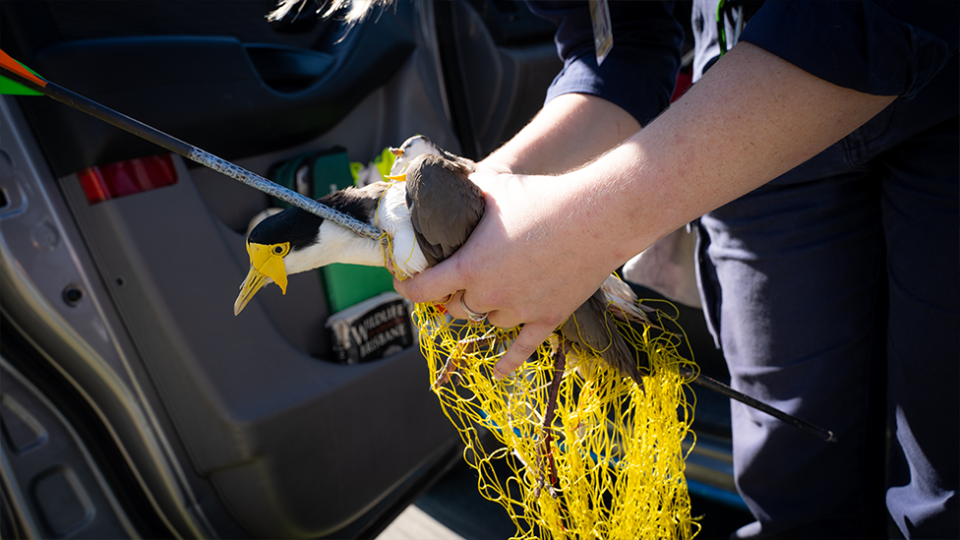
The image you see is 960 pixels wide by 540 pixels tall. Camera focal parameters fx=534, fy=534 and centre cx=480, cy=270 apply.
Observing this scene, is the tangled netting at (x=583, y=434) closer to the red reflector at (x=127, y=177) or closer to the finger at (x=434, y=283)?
the finger at (x=434, y=283)

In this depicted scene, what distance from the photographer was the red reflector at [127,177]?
3.86 feet

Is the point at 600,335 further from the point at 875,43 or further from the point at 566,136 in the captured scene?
the point at 875,43

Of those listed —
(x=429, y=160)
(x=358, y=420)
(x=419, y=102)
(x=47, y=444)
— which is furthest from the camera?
(x=419, y=102)

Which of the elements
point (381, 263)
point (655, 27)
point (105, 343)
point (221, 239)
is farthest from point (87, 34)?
point (655, 27)

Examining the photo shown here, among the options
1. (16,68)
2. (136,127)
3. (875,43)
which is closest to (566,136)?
(875,43)

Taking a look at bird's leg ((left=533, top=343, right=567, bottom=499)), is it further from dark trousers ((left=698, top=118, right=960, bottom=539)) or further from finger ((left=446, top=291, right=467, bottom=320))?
dark trousers ((left=698, top=118, right=960, bottom=539))

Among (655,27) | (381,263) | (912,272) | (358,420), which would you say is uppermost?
(655,27)

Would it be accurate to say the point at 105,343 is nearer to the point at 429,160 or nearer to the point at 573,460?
the point at 429,160

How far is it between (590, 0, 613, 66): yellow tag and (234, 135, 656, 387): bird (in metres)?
0.35

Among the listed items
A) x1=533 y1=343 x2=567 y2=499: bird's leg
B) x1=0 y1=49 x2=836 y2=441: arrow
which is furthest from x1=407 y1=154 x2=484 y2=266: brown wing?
x1=533 y1=343 x2=567 y2=499: bird's leg

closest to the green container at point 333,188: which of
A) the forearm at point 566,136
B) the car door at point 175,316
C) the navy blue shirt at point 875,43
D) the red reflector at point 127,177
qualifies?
the car door at point 175,316

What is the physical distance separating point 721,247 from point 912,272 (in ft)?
1.20

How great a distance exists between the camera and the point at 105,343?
1.22 m

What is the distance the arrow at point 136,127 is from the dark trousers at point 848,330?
0.88m
